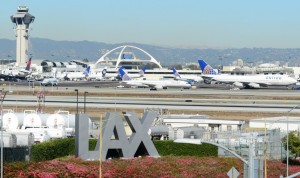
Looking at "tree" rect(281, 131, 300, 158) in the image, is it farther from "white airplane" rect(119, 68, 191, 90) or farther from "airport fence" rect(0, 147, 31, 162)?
"white airplane" rect(119, 68, 191, 90)

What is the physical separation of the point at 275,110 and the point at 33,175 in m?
53.3

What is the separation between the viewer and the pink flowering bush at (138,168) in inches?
1550

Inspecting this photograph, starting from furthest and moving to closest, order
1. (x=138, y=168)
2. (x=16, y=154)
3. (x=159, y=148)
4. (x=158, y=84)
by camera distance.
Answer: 1. (x=158, y=84)
2. (x=159, y=148)
3. (x=16, y=154)
4. (x=138, y=168)

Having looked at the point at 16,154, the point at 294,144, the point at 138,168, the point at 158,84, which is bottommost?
the point at 138,168

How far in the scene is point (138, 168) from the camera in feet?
138

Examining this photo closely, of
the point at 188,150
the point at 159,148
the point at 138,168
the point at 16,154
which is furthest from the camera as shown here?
the point at 159,148

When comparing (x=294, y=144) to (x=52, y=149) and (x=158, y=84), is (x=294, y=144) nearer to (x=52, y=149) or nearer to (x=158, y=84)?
(x=52, y=149)

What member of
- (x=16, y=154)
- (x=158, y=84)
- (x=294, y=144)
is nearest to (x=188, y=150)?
(x=294, y=144)

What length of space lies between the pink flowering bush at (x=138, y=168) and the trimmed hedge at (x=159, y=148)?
12.7ft

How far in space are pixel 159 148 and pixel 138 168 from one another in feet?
32.3

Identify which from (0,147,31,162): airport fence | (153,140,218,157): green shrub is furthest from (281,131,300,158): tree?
(0,147,31,162): airport fence

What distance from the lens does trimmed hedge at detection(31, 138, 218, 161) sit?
4859cm

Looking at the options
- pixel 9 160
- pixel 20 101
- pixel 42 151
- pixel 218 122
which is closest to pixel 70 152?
pixel 42 151

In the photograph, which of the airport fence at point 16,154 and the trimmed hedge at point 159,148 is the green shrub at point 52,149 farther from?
the airport fence at point 16,154
